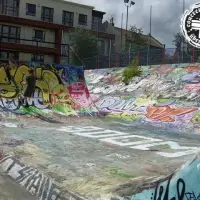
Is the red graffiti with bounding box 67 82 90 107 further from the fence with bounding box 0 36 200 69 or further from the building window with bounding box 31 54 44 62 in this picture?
the building window with bounding box 31 54 44 62

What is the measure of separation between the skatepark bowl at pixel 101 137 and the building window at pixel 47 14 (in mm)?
25898

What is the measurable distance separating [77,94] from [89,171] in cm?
964

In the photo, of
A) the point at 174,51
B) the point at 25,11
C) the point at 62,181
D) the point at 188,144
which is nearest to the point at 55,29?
the point at 25,11

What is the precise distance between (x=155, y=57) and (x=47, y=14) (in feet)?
85.4

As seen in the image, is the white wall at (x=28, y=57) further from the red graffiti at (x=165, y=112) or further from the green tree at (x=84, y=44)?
the red graffiti at (x=165, y=112)

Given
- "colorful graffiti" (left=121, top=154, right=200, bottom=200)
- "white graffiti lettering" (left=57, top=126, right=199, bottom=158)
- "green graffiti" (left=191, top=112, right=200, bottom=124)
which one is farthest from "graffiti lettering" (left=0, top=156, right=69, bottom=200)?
"green graffiti" (left=191, top=112, right=200, bottom=124)

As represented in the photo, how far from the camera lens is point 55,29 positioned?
42.3 m

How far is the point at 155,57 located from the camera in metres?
21.9

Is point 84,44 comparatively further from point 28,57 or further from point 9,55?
point 9,55

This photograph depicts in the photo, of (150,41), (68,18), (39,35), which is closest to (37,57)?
(39,35)

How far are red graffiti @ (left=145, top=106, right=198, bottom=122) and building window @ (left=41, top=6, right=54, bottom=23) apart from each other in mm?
32953

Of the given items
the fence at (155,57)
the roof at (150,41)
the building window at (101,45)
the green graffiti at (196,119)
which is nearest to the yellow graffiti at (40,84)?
the green graffiti at (196,119)

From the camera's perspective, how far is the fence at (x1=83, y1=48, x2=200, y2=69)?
1959cm

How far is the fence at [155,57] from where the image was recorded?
19594 mm
